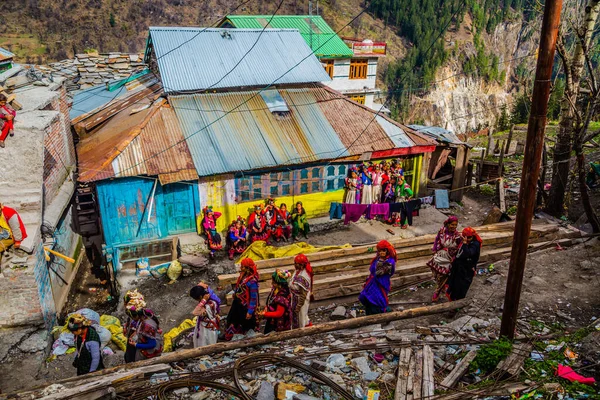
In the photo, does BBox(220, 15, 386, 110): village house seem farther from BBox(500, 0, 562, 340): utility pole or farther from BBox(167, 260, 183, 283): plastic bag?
BBox(500, 0, 562, 340): utility pole

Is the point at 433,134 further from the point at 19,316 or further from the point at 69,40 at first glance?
the point at 69,40

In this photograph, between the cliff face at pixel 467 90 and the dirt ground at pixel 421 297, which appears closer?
the dirt ground at pixel 421 297

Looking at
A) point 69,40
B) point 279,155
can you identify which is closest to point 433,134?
point 279,155

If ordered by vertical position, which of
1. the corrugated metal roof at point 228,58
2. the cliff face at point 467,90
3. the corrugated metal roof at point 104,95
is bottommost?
the cliff face at point 467,90

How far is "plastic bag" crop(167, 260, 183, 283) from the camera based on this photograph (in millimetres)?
10688

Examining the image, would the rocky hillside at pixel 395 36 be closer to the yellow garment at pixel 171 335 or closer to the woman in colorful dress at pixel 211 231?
the woman in colorful dress at pixel 211 231

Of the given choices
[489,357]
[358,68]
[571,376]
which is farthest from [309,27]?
[571,376]

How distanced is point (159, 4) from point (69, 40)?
13328 millimetres

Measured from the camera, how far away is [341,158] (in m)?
13.1

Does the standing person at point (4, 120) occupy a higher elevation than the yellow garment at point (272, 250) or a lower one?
higher

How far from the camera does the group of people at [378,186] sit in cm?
1319

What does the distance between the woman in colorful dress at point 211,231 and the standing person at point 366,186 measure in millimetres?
4434

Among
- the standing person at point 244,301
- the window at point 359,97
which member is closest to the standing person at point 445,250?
the standing person at point 244,301

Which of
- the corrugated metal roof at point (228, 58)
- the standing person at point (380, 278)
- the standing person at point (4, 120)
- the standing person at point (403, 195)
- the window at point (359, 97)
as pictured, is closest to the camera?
the standing person at point (380, 278)
